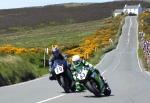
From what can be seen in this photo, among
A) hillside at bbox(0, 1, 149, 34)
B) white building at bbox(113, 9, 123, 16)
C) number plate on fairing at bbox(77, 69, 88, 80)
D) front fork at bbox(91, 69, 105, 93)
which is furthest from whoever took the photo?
white building at bbox(113, 9, 123, 16)

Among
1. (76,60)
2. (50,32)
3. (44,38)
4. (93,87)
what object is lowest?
(50,32)

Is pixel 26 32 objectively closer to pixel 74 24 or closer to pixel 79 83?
pixel 74 24

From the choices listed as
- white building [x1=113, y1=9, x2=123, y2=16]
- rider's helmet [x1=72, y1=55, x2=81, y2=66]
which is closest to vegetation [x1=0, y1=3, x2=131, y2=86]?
white building [x1=113, y1=9, x2=123, y2=16]

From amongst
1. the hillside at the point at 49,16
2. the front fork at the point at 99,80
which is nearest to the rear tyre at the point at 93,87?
the front fork at the point at 99,80

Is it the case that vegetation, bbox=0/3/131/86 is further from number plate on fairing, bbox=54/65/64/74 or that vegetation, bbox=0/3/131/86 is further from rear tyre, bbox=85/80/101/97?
rear tyre, bbox=85/80/101/97

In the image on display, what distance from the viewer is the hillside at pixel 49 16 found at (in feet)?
519

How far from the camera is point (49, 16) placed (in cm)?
17150

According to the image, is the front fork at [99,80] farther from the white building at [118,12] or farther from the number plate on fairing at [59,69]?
the white building at [118,12]

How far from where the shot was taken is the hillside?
158125 mm

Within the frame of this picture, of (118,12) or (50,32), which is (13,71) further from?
(118,12)

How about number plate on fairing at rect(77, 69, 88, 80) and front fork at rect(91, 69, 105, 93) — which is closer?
number plate on fairing at rect(77, 69, 88, 80)

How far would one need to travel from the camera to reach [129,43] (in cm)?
9925

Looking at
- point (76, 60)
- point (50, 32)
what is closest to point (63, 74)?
point (76, 60)

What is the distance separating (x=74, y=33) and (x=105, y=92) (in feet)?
364
